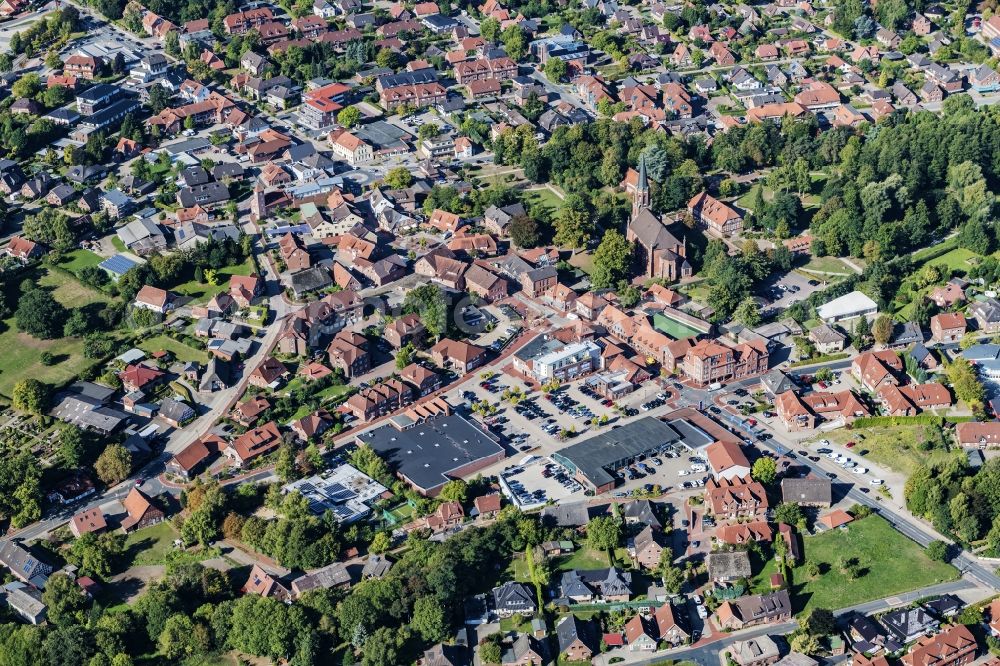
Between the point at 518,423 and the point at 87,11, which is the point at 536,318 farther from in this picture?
the point at 87,11

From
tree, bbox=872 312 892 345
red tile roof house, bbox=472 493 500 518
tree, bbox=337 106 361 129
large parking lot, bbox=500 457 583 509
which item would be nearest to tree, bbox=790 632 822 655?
large parking lot, bbox=500 457 583 509

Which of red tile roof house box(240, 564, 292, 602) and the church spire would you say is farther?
the church spire

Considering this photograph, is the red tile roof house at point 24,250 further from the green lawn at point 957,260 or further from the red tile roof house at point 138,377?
the green lawn at point 957,260

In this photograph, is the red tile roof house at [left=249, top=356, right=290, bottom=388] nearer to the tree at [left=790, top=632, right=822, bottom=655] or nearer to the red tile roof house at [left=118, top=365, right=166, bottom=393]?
the red tile roof house at [left=118, top=365, right=166, bottom=393]

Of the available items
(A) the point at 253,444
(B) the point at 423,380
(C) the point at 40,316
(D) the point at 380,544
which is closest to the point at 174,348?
(C) the point at 40,316

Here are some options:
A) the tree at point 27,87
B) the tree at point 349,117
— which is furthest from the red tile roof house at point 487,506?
the tree at point 27,87

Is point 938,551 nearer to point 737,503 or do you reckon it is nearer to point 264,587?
point 737,503

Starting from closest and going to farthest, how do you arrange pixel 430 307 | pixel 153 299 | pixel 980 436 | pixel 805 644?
pixel 805 644 < pixel 980 436 < pixel 430 307 < pixel 153 299
